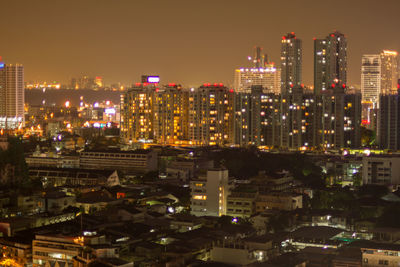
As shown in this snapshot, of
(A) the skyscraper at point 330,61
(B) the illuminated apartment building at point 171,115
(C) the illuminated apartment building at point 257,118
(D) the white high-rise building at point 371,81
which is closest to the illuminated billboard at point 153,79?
(B) the illuminated apartment building at point 171,115

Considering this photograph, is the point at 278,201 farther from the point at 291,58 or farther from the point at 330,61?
the point at 291,58

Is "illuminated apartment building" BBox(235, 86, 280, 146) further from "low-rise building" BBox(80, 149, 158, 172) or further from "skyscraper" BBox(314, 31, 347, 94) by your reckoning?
"low-rise building" BBox(80, 149, 158, 172)

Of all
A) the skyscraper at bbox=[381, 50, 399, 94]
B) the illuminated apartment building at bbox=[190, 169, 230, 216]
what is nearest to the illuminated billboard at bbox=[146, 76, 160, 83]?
the illuminated apartment building at bbox=[190, 169, 230, 216]

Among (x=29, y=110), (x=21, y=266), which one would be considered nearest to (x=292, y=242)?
(x=21, y=266)

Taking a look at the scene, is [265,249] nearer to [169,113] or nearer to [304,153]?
[304,153]

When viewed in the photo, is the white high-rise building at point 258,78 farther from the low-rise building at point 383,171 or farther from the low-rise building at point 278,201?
the low-rise building at point 278,201

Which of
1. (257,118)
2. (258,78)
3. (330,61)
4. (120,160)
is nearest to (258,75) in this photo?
(258,78)

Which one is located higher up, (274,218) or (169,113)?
(169,113)
